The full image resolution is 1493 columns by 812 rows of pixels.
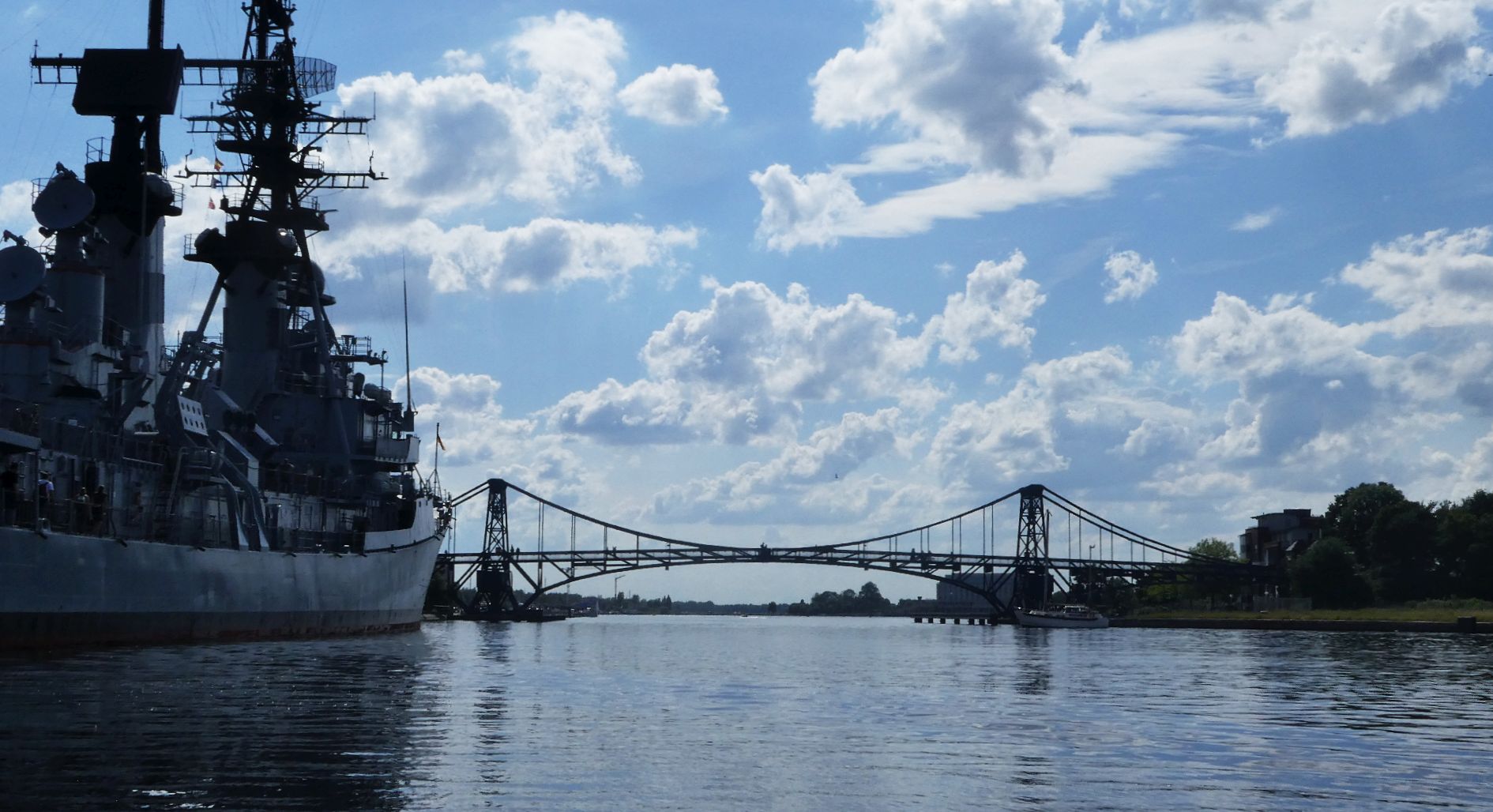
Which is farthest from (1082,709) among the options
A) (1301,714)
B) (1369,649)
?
(1369,649)

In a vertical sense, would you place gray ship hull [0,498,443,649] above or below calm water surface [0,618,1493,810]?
above

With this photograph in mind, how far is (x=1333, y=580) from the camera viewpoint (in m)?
129

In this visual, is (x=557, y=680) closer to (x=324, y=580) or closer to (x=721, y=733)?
(x=721, y=733)

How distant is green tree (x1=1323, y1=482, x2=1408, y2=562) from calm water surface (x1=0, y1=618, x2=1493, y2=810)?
108106 mm

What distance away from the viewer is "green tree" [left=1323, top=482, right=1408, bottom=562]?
470 feet

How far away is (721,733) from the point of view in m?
22.6

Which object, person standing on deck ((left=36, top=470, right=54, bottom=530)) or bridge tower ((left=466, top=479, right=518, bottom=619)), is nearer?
person standing on deck ((left=36, top=470, right=54, bottom=530))

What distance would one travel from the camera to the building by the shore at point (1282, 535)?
563 ft

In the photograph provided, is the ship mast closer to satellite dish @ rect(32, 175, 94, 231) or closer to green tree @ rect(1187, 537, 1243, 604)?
satellite dish @ rect(32, 175, 94, 231)

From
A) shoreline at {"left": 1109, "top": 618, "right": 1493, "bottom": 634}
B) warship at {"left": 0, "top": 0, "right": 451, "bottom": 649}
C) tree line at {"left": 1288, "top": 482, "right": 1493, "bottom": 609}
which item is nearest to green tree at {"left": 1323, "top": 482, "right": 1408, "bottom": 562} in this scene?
tree line at {"left": 1288, "top": 482, "right": 1493, "bottom": 609}

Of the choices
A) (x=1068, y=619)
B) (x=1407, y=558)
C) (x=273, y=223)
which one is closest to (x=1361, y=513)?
(x=1407, y=558)

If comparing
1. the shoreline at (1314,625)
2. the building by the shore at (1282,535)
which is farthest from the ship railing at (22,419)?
→ the building by the shore at (1282,535)

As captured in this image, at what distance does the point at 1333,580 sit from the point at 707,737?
11902 cm

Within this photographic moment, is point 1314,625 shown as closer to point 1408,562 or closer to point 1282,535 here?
point 1408,562
